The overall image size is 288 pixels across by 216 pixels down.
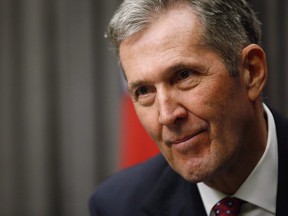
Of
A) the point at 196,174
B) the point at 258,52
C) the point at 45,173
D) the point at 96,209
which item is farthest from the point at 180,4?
the point at 45,173

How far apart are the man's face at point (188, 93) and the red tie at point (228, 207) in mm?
167

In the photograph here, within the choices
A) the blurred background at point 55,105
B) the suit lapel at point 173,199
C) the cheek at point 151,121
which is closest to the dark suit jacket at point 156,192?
the suit lapel at point 173,199

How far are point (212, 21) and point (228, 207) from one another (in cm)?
59

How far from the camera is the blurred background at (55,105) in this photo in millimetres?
3729

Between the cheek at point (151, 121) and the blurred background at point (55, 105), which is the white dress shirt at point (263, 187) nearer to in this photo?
the cheek at point (151, 121)

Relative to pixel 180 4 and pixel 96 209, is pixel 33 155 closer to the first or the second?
pixel 96 209

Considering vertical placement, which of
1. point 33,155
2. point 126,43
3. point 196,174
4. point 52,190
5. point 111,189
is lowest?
point 52,190

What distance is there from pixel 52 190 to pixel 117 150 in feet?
1.88

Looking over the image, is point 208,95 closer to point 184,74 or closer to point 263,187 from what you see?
point 184,74

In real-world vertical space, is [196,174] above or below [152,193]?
above

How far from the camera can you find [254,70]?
1.63 meters

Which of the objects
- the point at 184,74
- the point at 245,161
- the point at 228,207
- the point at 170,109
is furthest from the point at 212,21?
the point at 228,207

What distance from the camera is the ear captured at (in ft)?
5.29

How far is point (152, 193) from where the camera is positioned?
1856mm
